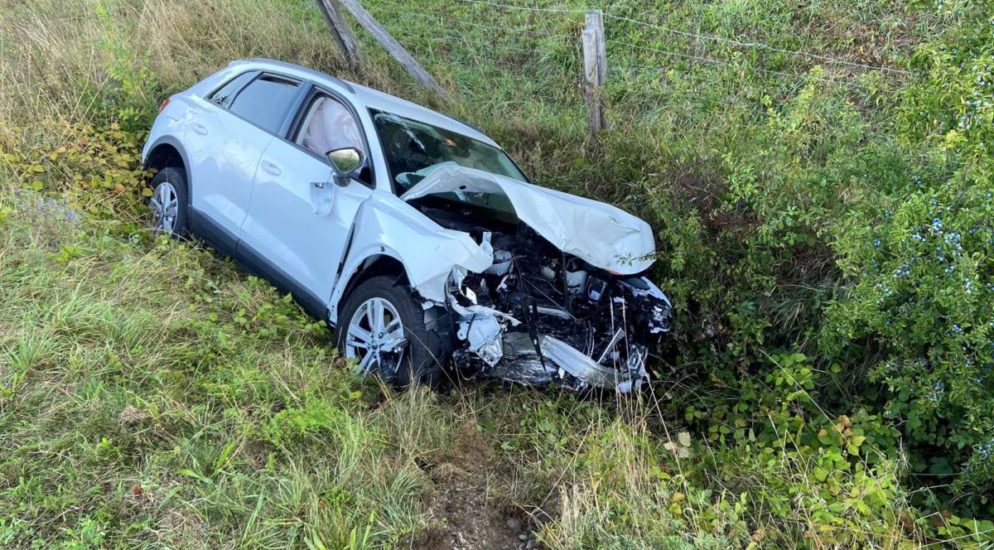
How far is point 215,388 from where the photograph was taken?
328cm

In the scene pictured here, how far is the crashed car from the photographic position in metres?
3.68

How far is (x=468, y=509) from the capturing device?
3.05m

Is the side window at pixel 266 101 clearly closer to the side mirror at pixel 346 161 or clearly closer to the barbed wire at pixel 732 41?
the side mirror at pixel 346 161

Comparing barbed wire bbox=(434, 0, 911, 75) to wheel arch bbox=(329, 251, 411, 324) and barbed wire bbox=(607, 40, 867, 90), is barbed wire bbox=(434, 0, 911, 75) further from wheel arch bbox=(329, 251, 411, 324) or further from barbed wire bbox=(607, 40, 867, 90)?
wheel arch bbox=(329, 251, 411, 324)

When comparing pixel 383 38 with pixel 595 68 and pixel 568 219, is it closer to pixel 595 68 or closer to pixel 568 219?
pixel 595 68

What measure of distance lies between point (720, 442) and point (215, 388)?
2595mm

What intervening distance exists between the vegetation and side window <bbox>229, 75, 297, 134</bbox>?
3.48ft

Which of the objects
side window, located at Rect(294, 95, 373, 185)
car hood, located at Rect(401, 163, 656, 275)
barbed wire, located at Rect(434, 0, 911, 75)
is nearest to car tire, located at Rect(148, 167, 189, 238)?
side window, located at Rect(294, 95, 373, 185)

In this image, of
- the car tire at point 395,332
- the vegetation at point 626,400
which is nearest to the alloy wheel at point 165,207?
the vegetation at point 626,400

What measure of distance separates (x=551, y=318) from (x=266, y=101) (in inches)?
103

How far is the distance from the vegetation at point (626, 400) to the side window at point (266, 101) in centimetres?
106

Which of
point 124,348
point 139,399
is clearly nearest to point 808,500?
point 139,399

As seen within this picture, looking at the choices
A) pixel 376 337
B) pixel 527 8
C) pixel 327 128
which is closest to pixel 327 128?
pixel 327 128

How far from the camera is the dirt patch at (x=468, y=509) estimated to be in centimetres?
287
